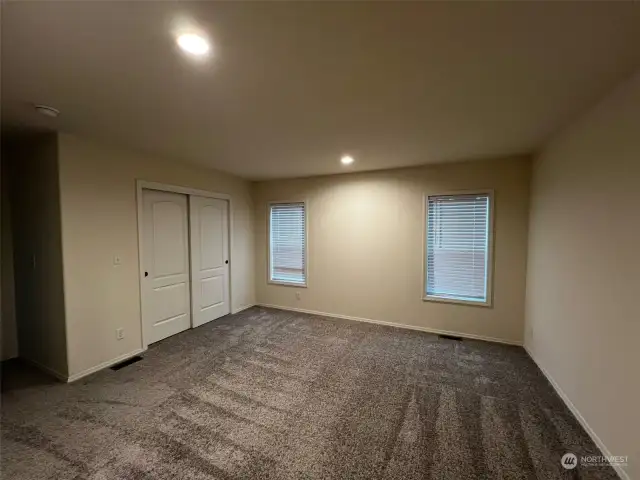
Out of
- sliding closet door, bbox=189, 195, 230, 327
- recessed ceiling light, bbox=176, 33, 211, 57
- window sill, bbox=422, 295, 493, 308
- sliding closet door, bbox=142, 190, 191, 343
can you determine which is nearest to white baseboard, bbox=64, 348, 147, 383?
sliding closet door, bbox=142, 190, 191, 343

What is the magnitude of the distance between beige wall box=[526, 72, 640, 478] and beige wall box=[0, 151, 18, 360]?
5.69 m

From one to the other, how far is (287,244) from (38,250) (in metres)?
3.24

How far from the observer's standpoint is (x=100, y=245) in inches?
117

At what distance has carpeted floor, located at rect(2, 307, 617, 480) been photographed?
175 cm

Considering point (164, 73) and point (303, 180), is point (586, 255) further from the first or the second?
point (303, 180)

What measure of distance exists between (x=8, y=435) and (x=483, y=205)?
5.16 metres

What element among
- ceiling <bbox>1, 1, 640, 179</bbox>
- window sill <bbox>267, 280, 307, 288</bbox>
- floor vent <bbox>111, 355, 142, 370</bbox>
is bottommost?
floor vent <bbox>111, 355, 142, 370</bbox>

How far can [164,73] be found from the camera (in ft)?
5.38

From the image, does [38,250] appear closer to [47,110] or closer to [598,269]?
[47,110]

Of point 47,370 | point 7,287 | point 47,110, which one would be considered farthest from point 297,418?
point 7,287

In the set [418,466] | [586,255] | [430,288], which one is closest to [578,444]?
[418,466]

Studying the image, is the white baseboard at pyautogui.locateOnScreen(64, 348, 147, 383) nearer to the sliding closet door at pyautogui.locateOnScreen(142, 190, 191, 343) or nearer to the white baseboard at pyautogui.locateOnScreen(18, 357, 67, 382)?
the white baseboard at pyautogui.locateOnScreen(18, 357, 67, 382)

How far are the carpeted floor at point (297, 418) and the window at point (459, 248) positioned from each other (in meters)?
0.82

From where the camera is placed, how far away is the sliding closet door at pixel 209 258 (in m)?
4.15
